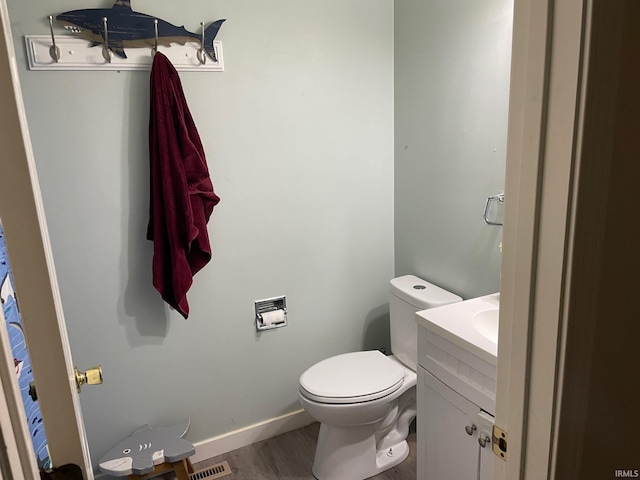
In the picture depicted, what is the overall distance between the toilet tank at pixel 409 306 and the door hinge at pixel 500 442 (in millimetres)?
1130

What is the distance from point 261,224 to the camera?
2.10 m

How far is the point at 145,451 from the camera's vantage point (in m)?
1.86

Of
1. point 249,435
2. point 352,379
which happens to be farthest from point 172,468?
point 352,379

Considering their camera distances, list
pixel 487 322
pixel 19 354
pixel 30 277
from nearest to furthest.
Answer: pixel 30 277 < pixel 19 354 < pixel 487 322

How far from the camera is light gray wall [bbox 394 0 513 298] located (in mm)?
1732

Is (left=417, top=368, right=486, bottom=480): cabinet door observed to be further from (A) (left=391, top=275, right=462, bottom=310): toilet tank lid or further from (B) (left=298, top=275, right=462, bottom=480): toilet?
(A) (left=391, top=275, right=462, bottom=310): toilet tank lid

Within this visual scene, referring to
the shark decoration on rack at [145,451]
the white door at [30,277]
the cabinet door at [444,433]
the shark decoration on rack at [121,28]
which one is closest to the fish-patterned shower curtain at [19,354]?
the white door at [30,277]

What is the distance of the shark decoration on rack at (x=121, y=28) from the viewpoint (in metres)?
1.65

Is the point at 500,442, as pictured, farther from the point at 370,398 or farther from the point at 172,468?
the point at 172,468

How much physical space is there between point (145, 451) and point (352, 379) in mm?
922

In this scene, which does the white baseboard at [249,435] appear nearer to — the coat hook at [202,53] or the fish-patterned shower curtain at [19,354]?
the fish-patterned shower curtain at [19,354]

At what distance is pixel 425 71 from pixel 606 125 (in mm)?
1589

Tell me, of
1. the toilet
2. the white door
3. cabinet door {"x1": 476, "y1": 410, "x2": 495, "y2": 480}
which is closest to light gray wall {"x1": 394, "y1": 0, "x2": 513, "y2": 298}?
the toilet

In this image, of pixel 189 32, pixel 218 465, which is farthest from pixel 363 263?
pixel 189 32
